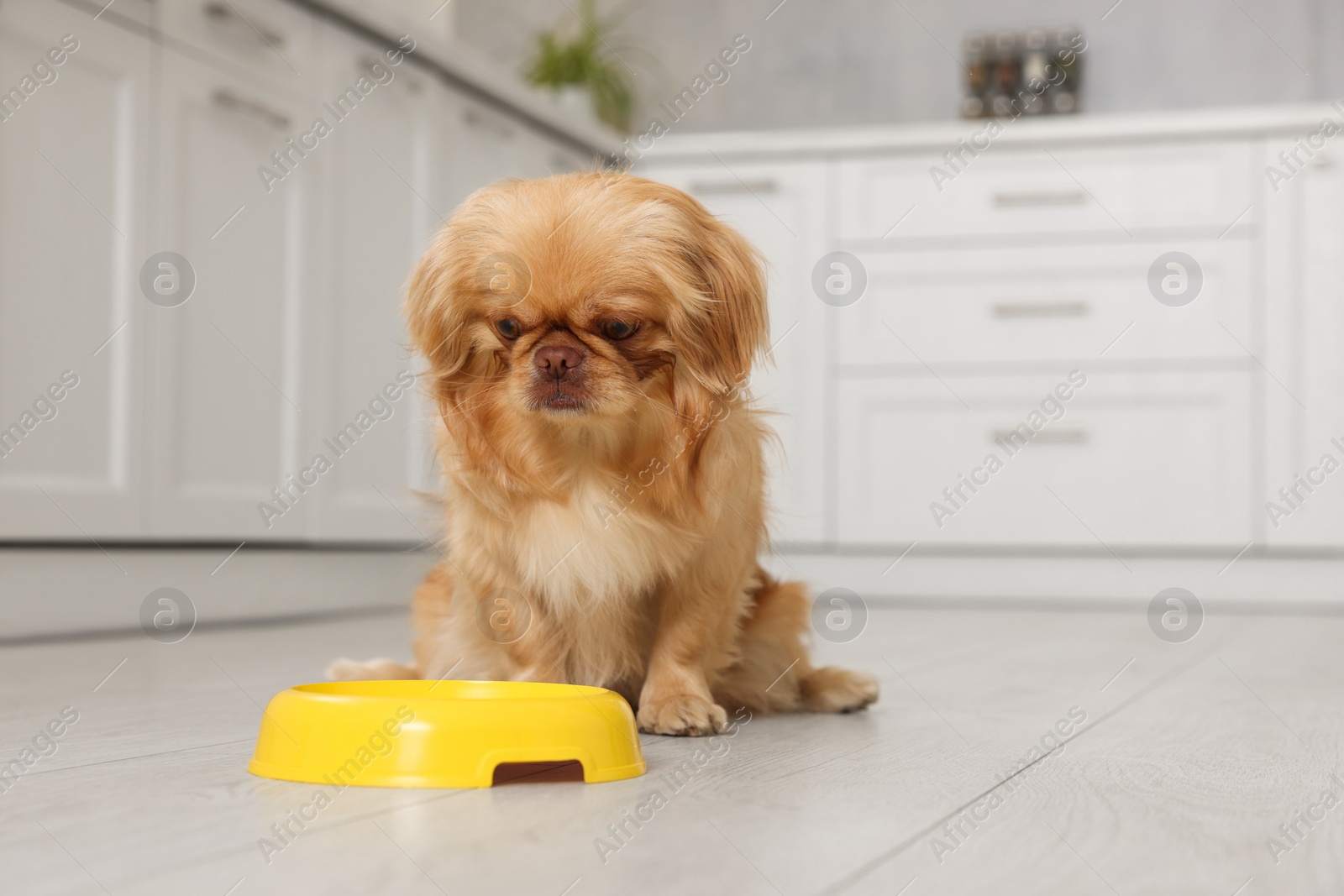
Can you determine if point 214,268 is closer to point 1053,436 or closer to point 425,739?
point 425,739

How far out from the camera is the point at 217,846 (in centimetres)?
89

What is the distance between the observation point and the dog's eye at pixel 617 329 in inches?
54.1

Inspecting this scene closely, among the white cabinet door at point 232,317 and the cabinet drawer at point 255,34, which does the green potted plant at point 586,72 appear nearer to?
the cabinet drawer at point 255,34

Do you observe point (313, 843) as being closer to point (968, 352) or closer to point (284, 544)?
point (284, 544)

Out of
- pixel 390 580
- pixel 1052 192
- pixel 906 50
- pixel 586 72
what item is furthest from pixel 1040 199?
pixel 390 580

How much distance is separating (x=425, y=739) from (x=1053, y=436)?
9.86 feet

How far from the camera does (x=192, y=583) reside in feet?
8.63

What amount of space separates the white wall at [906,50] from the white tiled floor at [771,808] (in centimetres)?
323

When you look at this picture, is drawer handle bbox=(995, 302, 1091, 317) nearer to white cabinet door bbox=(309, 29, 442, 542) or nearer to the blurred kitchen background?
the blurred kitchen background

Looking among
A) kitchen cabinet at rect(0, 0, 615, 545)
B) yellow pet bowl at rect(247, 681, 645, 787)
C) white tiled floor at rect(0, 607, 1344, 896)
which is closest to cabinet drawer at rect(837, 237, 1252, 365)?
kitchen cabinet at rect(0, 0, 615, 545)

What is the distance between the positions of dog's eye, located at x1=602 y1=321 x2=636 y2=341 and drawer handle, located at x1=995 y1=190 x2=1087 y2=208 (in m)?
2.72

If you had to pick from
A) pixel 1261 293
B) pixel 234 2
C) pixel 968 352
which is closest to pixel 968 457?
pixel 968 352

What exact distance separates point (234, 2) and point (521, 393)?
1688mm

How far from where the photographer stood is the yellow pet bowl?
109 cm
